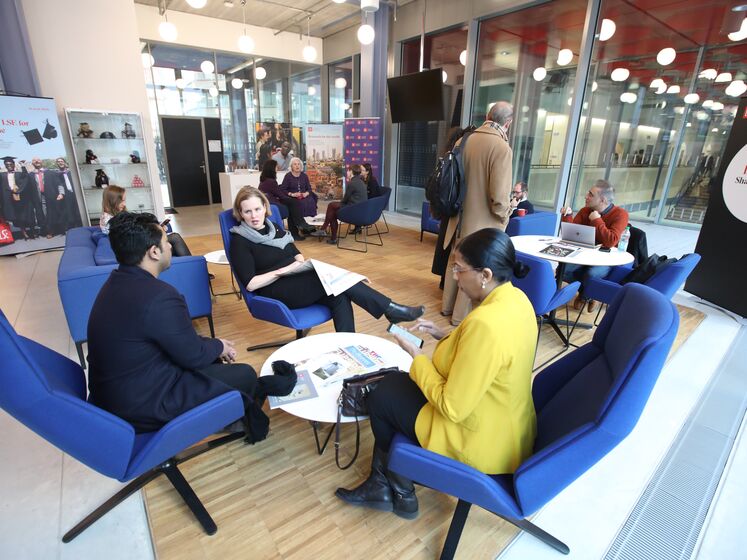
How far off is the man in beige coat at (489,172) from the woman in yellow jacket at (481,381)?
1735 mm

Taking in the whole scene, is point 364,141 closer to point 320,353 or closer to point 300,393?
point 320,353

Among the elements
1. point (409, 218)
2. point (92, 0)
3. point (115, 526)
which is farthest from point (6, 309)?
point (409, 218)

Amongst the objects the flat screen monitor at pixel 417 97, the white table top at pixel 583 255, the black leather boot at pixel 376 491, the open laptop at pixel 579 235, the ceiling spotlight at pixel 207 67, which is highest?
the ceiling spotlight at pixel 207 67

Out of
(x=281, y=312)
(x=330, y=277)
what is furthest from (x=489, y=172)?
(x=281, y=312)

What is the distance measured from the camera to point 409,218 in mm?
8070

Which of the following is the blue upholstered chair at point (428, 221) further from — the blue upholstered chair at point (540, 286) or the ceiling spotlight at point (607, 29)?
the blue upholstered chair at point (540, 286)

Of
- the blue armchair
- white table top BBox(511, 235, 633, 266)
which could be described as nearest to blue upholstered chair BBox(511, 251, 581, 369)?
white table top BBox(511, 235, 633, 266)

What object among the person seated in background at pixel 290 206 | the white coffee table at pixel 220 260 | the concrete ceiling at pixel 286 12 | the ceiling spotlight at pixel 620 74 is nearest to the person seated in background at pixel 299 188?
the person seated in background at pixel 290 206

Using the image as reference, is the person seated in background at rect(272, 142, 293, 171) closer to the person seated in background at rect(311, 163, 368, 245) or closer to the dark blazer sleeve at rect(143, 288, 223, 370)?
the person seated in background at rect(311, 163, 368, 245)

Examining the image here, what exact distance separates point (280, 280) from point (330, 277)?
35cm

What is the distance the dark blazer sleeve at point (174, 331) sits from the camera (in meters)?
1.36

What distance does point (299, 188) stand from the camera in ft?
20.9

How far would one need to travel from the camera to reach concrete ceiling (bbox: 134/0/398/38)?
7.19 m

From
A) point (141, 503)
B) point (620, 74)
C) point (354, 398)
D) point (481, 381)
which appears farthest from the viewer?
point (620, 74)
